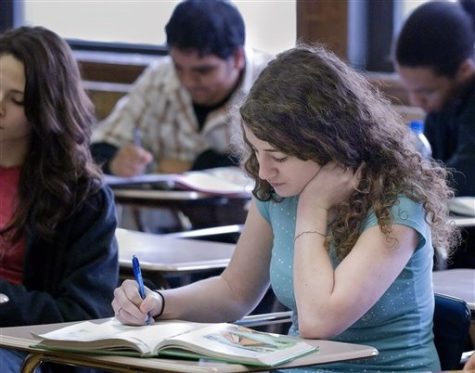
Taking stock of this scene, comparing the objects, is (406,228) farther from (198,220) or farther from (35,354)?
(198,220)

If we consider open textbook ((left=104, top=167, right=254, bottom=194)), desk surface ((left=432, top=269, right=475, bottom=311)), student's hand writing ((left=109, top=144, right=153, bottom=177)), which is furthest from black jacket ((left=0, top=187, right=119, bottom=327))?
student's hand writing ((left=109, top=144, right=153, bottom=177))

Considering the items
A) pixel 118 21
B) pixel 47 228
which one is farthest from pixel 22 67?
pixel 118 21

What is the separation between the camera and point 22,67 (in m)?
2.92

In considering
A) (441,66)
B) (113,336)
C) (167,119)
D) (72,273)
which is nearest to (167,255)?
(72,273)

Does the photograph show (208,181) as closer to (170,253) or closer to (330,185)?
(170,253)

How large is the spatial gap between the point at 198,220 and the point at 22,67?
5.90 ft

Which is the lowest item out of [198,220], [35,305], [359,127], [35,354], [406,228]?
[198,220]

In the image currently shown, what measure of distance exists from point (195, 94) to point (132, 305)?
9.66 ft

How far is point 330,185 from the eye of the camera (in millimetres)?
2355

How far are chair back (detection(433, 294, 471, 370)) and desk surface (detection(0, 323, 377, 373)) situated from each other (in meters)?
0.36

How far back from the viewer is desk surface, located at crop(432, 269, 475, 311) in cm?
274

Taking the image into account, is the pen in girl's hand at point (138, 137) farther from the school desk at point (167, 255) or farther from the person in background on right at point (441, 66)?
the school desk at point (167, 255)

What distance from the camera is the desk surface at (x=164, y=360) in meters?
1.93

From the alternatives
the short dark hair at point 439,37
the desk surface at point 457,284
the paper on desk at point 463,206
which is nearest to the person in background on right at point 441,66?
the short dark hair at point 439,37
